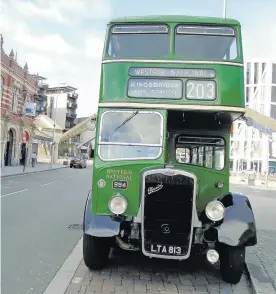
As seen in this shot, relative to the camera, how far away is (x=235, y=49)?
19.1 ft

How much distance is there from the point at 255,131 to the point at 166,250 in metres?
65.7

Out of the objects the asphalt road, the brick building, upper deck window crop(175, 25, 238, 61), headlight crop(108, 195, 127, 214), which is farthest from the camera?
the brick building

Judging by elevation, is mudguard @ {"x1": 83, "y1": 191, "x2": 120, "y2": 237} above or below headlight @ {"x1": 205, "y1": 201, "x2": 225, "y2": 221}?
below

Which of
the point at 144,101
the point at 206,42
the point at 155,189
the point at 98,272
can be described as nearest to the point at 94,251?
the point at 98,272

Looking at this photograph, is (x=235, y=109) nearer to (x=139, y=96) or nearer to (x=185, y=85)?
(x=185, y=85)

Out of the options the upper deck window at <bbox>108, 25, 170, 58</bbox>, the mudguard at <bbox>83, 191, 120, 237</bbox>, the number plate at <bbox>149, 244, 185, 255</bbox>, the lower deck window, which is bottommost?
the number plate at <bbox>149, 244, 185, 255</bbox>

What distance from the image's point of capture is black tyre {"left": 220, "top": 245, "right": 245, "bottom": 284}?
5.42 metres

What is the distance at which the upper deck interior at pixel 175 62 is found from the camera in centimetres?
561

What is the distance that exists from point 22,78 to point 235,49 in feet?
120

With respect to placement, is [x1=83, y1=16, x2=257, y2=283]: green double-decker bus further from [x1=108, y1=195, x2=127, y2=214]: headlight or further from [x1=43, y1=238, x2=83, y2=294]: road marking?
[x1=43, y1=238, x2=83, y2=294]: road marking

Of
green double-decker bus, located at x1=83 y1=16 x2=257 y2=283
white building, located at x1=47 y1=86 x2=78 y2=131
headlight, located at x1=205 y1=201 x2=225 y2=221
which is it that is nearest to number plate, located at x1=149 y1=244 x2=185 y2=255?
green double-decker bus, located at x1=83 y1=16 x2=257 y2=283

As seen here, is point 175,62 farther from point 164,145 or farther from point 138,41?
point 164,145

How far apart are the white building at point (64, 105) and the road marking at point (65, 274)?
93.6 m

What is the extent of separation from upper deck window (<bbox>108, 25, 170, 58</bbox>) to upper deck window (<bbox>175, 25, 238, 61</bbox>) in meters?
0.22
